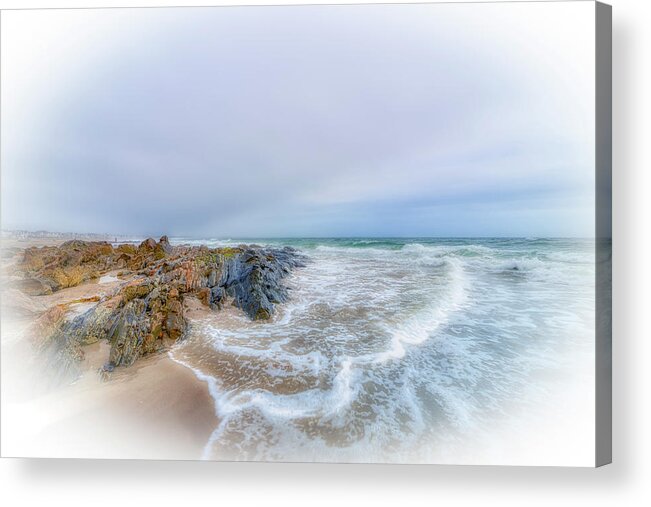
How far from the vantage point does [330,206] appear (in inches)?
132

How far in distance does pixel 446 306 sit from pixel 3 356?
17.8 ft

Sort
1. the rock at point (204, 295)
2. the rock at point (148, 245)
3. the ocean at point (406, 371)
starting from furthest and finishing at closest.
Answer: the rock at point (148, 245) < the rock at point (204, 295) < the ocean at point (406, 371)

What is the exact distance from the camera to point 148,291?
8.80 ft

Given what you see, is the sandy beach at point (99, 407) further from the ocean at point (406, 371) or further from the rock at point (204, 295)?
the rock at point (204, 295)

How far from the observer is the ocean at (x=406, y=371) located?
5.56 feet

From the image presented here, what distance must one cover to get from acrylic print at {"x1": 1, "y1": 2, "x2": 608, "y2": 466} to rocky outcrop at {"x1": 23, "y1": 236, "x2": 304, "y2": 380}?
0.03 metres

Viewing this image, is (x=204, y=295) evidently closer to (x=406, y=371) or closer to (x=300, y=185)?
(x=300, y=185)

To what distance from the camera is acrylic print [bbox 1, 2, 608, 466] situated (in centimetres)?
181

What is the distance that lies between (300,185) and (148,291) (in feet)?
8.08

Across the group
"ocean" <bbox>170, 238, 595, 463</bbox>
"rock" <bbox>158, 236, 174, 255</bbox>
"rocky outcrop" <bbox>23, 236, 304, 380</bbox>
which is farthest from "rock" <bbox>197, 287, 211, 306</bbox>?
"rock" <bbox>158, 236, 174, 255</bbox>

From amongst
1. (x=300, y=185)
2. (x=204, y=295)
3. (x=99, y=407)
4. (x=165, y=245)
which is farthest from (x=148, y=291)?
(x=300, y=185)

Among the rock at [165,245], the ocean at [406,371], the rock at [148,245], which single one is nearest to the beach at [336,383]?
the ocean at [406,371]

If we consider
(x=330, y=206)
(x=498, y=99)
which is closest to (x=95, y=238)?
(x=330, y=206)

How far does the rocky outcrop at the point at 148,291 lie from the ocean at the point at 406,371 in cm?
31
